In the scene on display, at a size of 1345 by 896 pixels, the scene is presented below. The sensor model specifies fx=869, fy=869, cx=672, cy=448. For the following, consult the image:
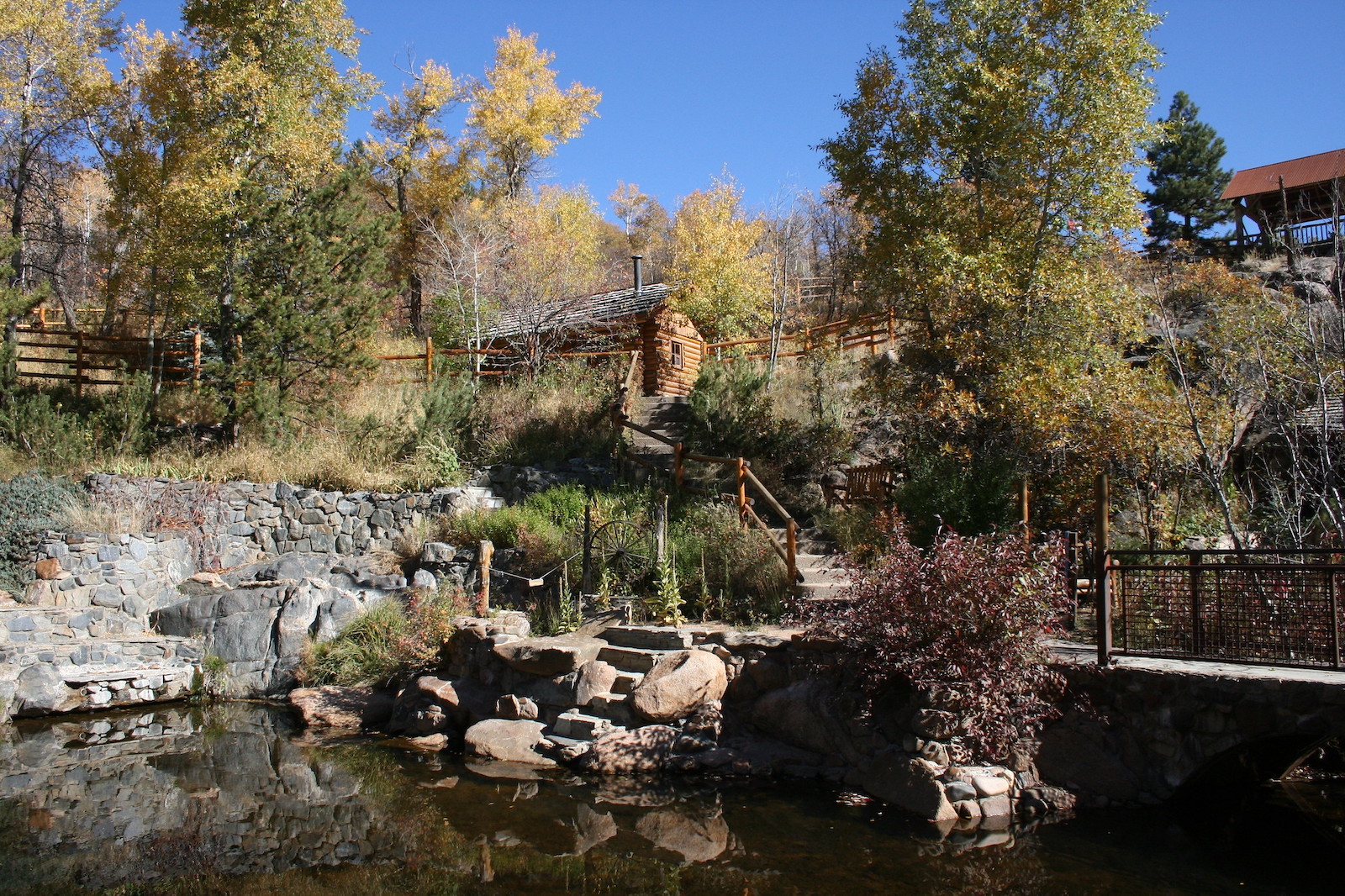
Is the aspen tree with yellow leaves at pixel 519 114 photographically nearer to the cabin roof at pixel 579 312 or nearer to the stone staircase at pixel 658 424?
the cabin roof at pixel 579 312

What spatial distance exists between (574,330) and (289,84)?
826 centimetres

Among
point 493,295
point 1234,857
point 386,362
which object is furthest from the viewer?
point 493,295

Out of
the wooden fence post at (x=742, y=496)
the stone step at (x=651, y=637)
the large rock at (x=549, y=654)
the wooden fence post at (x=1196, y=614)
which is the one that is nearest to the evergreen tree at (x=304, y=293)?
the large rock at (x=549, y=654)

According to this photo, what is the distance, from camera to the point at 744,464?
456 inches

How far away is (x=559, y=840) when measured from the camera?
23.0ft

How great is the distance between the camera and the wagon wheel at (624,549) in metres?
11.3

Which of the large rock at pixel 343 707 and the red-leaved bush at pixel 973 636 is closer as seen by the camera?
the red-leaved bush at pixel 973 636

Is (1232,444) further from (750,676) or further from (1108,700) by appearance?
Result: (750,676)

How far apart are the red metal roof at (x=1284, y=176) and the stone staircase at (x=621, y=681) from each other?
2966 centimetres

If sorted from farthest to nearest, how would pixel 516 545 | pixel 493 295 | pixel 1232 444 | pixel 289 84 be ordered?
pixel 493 295 → pixel 289 84 → pixel 516 545 → pixel 1232 444

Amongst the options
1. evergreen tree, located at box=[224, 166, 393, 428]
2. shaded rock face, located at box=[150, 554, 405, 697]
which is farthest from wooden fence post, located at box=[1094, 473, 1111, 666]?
evergreen tree, located at box=[224, 166, 393, 428]

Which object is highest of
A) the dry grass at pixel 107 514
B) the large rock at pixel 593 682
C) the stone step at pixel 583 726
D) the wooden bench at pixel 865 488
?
the wooden bench at pixel 865 488

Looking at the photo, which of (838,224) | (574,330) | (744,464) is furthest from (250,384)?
(838,224)

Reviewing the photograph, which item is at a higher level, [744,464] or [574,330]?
[574,330]
